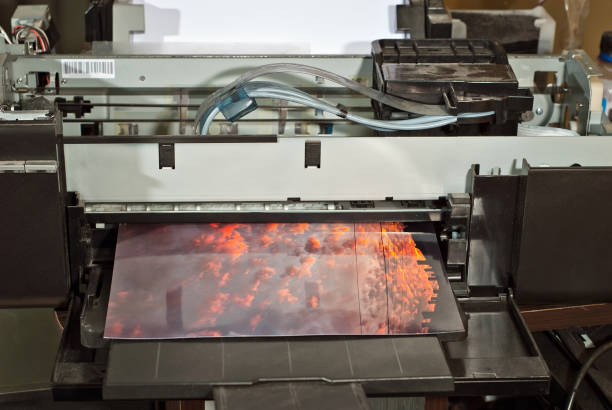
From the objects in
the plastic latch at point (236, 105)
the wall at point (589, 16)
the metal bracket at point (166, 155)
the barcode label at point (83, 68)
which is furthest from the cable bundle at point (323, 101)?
the wall at point (589, 16)

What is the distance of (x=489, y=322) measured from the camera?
1.03 m

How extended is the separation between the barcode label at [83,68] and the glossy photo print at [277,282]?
1.26ft

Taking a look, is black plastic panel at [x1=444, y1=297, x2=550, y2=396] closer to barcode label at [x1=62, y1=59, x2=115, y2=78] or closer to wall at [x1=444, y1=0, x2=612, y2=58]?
barcode label at [x1=62, y1=59, x2=115, y2=78]

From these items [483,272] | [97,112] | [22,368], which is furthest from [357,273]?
[22,368]

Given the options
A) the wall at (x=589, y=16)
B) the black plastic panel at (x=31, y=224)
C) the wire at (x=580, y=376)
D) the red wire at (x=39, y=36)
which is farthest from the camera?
the wall at (x=589, y=16)

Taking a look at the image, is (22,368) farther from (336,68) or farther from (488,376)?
(488,376)

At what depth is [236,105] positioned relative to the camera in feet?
3.73

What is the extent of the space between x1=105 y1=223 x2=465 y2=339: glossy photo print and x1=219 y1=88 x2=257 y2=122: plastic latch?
20cm

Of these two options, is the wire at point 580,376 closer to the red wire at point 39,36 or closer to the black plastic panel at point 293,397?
the black plastic panel at point 293,397

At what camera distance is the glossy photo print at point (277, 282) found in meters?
0.96

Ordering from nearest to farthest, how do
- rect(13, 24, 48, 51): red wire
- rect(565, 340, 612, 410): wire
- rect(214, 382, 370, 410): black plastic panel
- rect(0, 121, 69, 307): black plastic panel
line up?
rect(214, 382, 370, 410): black plastic panel < rect(0, 121, 69, 307): black plastic panel < rect(565, 340, 612, 410): wire < rect(13, 24, 48, 51): red wire

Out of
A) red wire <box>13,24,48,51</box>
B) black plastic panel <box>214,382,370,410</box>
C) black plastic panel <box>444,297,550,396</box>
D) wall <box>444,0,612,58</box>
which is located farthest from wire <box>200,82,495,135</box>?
wall <box>444,0,612,58</box>

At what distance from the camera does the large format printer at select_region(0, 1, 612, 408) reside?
90cm

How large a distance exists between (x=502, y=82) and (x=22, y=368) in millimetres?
1241
